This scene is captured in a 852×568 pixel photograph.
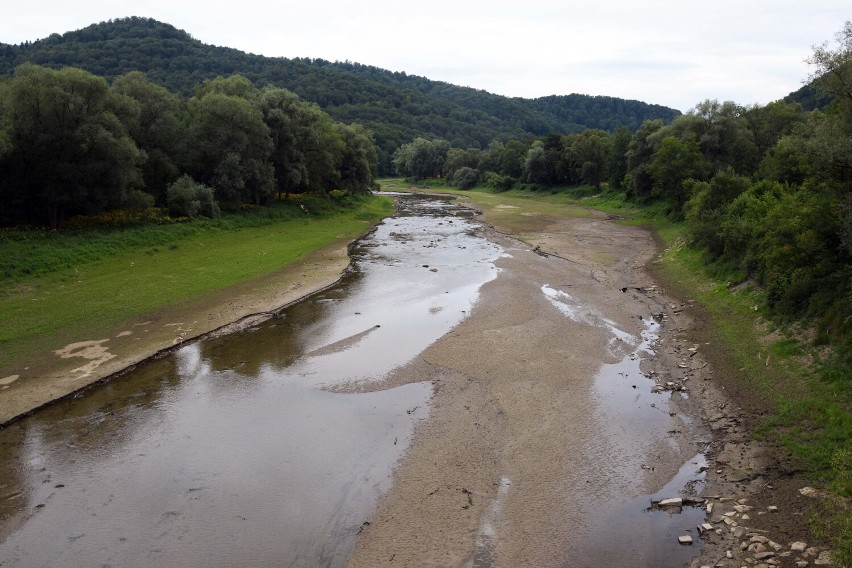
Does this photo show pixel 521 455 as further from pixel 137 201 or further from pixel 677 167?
pixel 677 167

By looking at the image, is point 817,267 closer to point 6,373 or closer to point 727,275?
point 727,275

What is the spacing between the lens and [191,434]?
1695 cm

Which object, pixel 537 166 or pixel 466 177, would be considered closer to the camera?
pixel 537 166

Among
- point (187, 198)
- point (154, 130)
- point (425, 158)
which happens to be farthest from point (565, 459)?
point (425, 158)

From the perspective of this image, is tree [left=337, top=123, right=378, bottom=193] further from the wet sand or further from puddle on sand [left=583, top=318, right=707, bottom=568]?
puddle on sand [left=583, top=318, right=707, bottom=568]

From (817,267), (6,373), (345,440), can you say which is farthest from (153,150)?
(817,267)

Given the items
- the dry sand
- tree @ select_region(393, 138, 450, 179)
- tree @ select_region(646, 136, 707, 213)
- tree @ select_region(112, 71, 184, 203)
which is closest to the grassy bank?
the dry sand

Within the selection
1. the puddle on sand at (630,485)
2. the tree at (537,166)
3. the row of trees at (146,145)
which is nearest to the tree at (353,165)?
the row of trees at (146,145)

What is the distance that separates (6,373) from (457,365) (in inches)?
628

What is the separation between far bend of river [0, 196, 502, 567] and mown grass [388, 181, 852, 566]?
→ 10063mm

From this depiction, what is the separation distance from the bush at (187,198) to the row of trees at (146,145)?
2.27 metres

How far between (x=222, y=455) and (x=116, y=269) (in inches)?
909

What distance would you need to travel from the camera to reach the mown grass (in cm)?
1298

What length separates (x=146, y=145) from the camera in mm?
49438
